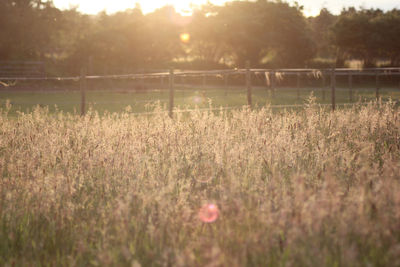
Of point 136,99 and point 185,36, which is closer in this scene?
point 136,99

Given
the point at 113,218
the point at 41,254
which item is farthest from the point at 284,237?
the point at 41,254

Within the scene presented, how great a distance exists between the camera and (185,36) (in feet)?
159

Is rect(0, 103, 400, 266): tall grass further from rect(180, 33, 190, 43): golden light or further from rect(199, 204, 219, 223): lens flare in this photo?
rect(180, 33, 190, 43): golden light

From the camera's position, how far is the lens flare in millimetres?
4430

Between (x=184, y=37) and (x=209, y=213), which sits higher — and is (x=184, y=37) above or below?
above

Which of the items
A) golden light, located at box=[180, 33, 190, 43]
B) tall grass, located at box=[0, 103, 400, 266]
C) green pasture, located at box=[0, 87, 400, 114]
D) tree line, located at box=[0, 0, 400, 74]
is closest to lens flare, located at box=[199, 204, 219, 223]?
tall grass, located at box=[0, 103, 400, 266]

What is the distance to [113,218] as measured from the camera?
15.0 ft

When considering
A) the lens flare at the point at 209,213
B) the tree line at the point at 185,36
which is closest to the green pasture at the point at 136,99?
the tree line at the point at 185,36

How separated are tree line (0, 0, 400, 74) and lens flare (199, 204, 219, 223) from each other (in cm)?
3543

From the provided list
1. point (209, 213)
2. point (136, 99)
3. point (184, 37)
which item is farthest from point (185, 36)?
point (209, 213)

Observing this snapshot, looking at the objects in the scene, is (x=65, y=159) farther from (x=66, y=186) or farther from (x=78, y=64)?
(x=78, y=64)

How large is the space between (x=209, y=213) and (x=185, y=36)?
45.2 meters

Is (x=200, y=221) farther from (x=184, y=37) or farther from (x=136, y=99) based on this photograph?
(x=184, y=37)

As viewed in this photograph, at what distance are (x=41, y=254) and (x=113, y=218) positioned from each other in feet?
2.49
